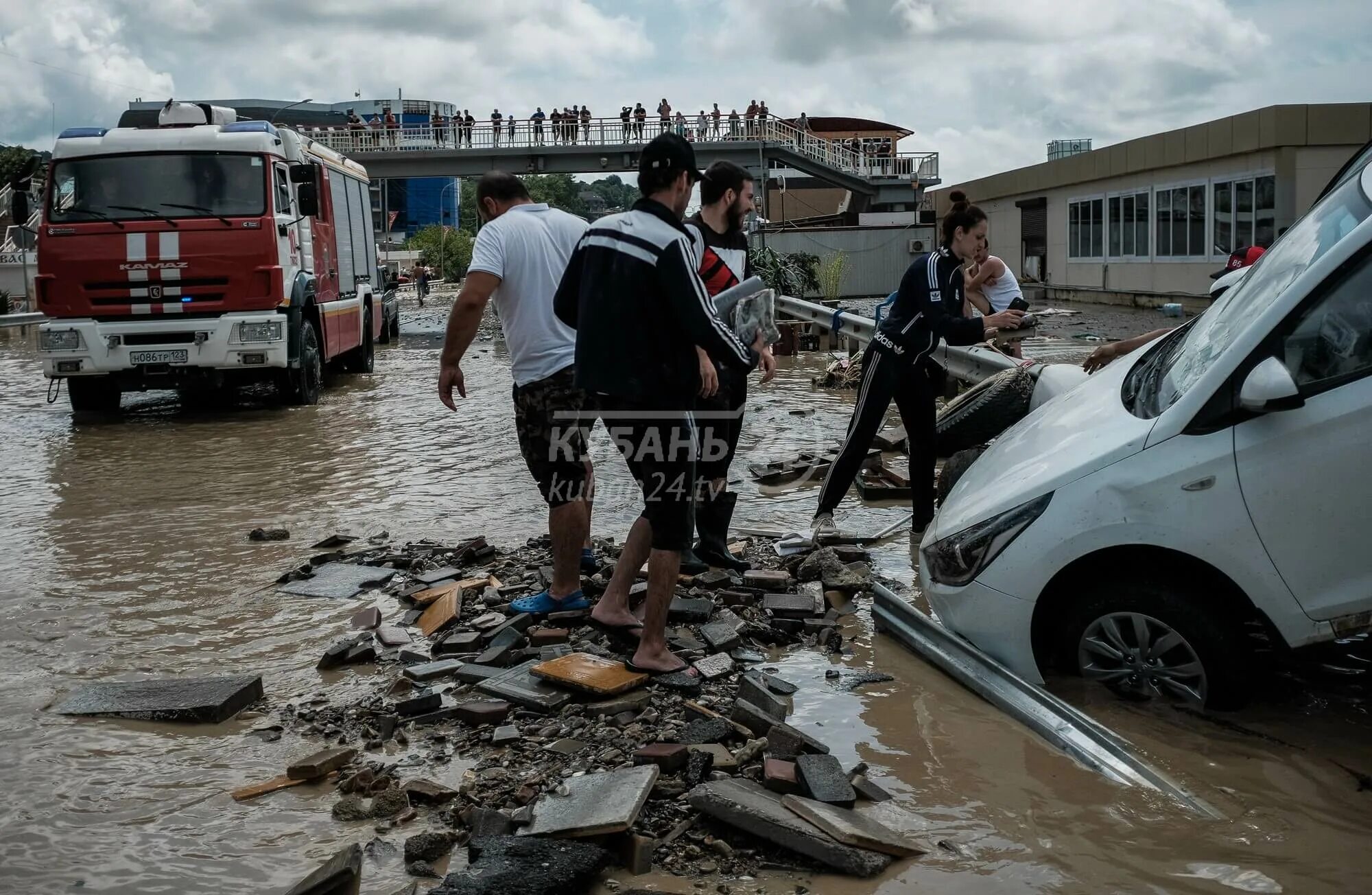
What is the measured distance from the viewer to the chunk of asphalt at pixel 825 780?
359cm

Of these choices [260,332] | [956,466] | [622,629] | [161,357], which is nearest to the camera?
[622,629]

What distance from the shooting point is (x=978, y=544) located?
4.50 m

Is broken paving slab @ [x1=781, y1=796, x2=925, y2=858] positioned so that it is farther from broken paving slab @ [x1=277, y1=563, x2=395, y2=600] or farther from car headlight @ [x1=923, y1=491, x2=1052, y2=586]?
broken paving slab @ [x1=277, y1=563, x2=395, y2=600]

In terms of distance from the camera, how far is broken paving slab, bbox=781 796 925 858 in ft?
11.0

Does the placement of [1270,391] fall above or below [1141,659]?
above

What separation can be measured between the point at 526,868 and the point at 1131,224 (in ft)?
102

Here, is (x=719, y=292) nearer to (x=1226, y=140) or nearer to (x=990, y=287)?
(x=990, y=287)

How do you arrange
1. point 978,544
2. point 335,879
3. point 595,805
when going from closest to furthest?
1. point 335,879
2. point 595,805
3. point 978,544

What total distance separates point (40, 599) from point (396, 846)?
3664 mm

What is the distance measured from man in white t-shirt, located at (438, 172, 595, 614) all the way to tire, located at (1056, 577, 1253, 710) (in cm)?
226

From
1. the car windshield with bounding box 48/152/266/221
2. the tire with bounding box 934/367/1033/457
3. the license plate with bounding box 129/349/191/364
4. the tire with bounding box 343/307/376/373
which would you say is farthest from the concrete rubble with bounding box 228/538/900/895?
the tire with bounding box 343/307/376/373

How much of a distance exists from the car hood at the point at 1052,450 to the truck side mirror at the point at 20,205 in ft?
36.3

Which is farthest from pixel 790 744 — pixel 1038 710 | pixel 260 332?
pixel 260 332

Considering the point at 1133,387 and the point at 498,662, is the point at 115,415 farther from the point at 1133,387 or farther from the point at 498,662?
the point at 1133,387
